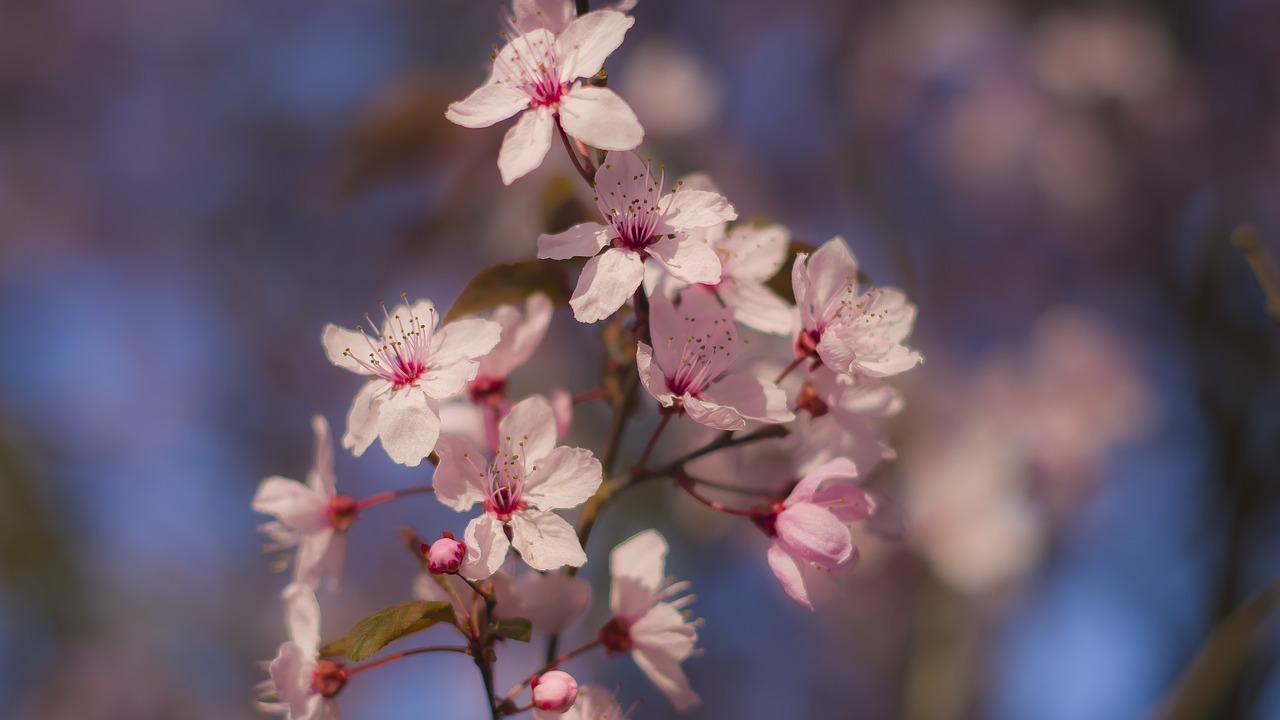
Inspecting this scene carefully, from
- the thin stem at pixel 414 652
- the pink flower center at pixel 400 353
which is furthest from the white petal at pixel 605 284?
the thin stem at pixel 414 652

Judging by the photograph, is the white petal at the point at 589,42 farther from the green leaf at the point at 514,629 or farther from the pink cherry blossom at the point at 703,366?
the green leaf at the point at 514,629

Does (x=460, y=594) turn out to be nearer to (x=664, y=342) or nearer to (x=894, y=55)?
(x=664, y=342)

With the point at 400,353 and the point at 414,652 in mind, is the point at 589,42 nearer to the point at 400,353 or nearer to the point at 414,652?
the point at 400,353

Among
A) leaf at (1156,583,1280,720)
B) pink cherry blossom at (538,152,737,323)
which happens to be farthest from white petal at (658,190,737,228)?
leaf at (1156,583,1280,720)

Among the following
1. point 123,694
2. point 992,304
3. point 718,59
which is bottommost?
point 123,694

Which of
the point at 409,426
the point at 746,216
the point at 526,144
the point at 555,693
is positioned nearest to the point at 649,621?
the point at 555,693

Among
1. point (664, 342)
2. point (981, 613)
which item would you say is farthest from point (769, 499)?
point (981, 613)

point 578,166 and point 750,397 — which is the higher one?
point 578,166
